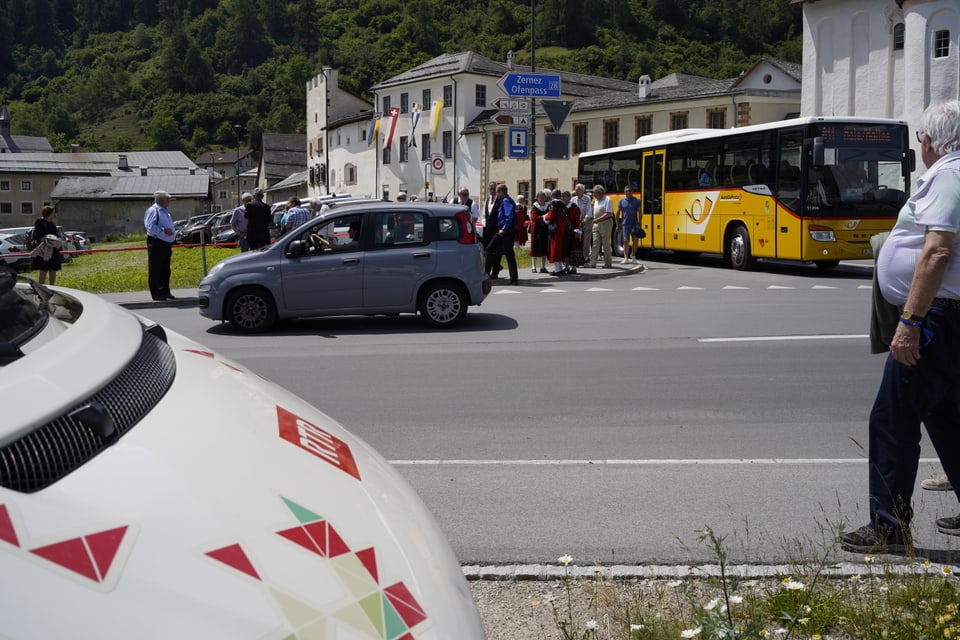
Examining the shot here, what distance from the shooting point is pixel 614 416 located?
775 cm

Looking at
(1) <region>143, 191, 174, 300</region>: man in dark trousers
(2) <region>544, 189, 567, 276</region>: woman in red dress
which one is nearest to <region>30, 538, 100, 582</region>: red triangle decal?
(1) <region>143, 191, 174, 300</region>: man in dark trousers

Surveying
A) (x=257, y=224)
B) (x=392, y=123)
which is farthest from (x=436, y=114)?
(x=257, y=224)

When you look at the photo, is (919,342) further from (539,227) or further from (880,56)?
(880,56)

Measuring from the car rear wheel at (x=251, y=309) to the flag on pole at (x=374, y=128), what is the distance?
65.6 m

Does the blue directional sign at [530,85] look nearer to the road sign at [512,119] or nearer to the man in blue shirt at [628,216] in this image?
the road sign at [512,119]

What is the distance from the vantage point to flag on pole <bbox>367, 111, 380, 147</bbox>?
255ft

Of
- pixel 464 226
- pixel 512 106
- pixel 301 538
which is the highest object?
pixel 512 106

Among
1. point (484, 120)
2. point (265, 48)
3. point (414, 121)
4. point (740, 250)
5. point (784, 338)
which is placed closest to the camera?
point (784, 338)

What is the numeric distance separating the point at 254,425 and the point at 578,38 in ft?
434

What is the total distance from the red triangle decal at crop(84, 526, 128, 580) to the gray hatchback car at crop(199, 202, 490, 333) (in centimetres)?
1218

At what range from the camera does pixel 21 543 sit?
4.44 feet

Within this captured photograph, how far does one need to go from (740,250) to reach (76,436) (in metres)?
22.1

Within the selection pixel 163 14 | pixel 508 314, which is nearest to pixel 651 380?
pixel 508 314

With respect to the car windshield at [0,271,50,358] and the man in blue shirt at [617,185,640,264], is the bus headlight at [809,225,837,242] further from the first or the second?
the car windshield at [0,271,50,358]
